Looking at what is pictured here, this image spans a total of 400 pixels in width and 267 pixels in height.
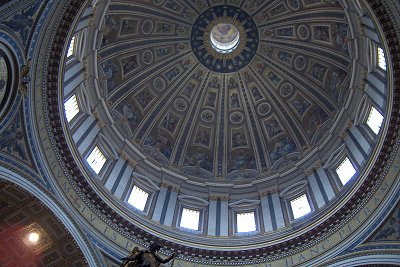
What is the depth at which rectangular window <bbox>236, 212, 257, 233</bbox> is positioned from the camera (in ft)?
80.6

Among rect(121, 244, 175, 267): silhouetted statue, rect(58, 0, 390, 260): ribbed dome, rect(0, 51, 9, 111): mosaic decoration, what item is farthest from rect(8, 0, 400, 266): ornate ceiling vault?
rect(121, 244, 175, 267): silhouetted statue

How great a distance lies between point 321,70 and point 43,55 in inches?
734

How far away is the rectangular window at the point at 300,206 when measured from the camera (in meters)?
24.0

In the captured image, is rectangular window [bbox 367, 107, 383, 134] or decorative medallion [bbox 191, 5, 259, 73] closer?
rectangular window [bbox 367, 107, 383, 134]

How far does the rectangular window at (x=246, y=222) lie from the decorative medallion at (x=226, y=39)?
42.0 feet

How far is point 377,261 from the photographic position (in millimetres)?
18344

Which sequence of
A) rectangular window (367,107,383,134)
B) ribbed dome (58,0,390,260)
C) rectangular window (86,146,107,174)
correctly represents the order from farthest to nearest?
rectangular window (86,146,107,174)
ribbed dome (58,0,390,260)
rectangular window (367,107,383,134)

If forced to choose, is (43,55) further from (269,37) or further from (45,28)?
(269,37)

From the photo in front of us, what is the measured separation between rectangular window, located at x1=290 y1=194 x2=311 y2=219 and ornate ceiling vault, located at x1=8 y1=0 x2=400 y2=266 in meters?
0.18

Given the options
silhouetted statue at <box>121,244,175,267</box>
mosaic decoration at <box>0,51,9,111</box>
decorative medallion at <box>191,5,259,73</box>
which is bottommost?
silhouetted statue at <box>121,244,175,267</box>

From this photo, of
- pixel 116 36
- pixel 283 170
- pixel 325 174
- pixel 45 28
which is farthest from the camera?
pixel 116 36

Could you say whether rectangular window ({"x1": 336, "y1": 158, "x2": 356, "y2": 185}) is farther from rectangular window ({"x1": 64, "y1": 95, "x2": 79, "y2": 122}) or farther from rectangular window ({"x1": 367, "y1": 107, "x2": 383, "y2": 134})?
rectangular window ({"x1": 64, "y1": 95, "x2": 79, "y2": 122})

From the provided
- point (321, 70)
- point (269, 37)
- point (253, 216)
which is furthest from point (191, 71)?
point (253, 216)

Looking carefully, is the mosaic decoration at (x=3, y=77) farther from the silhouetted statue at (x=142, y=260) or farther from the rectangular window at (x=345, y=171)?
the rectangular window at (x=345, y=171)
